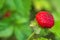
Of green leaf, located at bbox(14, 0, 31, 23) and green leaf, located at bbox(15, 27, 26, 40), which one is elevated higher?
green leaf, located at bbox(14, 0, 31, 23)

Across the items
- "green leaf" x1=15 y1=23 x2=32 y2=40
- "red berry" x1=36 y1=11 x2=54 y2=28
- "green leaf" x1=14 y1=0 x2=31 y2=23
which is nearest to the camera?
"red berry" x1=36 y1=11 x2=54 y2=28

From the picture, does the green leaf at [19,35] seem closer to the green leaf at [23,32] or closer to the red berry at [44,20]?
the green leaf at [23,32]

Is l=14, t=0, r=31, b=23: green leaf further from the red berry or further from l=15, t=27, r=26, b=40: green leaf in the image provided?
the red berry

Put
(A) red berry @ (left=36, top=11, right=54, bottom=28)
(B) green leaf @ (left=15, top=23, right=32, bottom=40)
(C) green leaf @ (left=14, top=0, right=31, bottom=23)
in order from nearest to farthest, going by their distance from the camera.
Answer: (A) red berry @ (left=36, top=11, right=54, bottom=28)
(B) green leaf @ (left=15, top=23, right=32, bottom=40)
(C) green leaf @ (left=14, top=0, right=31, bottom=23)

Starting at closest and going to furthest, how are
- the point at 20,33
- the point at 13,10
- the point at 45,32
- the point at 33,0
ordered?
the point at 45,32
the point at 20,33
the point at 13,10
the point at 33,0

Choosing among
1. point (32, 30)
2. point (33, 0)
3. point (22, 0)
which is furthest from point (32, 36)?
point (33, 0)

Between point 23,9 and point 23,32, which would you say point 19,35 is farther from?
point 23,9

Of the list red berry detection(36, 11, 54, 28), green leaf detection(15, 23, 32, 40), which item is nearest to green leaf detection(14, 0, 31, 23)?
green leaf detection(15, 23, 32, 40)

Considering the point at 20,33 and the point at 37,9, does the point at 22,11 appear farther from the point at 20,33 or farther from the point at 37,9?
the point at 37,9
